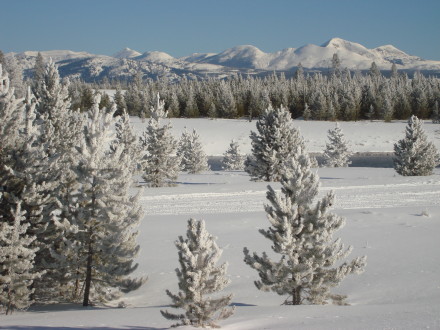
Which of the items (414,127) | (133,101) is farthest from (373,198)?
(133,101)

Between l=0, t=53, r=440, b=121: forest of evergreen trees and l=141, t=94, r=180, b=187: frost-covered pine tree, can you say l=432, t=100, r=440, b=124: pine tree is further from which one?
l=141, t=94, r=180, b=187: frost-covered pine tree

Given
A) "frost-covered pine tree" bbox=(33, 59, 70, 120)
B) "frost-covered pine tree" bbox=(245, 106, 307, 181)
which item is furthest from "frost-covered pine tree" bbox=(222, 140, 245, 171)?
"frost-covered pine tree" bbox=(33, 59, 70, 120)

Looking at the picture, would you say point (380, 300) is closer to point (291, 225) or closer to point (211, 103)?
point (291, 225)

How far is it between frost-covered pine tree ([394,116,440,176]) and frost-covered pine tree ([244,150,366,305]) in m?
28.1

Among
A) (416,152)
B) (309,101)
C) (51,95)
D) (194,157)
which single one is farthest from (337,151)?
(51,95)

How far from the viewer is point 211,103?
108438mm

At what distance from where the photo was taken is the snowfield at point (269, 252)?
356 inches

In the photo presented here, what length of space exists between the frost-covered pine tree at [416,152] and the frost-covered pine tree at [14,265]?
32.3m

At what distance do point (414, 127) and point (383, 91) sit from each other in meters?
65.6

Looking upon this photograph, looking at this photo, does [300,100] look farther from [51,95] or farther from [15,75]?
[51,95]

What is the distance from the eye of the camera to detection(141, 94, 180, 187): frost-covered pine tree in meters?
31.7

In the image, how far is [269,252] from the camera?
52.7 feet

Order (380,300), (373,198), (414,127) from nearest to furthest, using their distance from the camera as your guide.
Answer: (380,300)
(373,198)
(414,127)

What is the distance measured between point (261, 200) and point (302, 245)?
1479 centimetres
